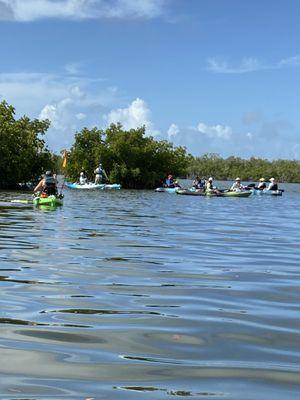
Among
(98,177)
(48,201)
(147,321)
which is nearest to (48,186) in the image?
(48,201)

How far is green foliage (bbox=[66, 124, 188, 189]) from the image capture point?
59625mm

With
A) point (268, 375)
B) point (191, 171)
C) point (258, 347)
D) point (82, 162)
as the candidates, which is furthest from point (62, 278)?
point (191, 171)

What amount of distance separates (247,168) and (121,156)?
10031cm

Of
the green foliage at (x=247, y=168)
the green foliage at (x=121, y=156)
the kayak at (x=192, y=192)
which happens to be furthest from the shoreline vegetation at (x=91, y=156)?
the green foliage at (x=247, y=168)

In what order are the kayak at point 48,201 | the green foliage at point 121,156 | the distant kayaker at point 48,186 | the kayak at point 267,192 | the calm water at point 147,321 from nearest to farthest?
1. the calm water at point 147,321
2. the kayak at point 48,201
3. the distant kayaker at point 48,186
4. the kayak at point 267,192
5. the green foliage at point 121,156

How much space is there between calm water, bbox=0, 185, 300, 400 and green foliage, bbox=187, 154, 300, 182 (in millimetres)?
140264

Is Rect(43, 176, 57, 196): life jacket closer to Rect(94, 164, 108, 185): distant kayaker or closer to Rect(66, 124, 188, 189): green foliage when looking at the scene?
Rect(94, 164, 108, 185): distant kayaker

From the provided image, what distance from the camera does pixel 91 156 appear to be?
6025 cm

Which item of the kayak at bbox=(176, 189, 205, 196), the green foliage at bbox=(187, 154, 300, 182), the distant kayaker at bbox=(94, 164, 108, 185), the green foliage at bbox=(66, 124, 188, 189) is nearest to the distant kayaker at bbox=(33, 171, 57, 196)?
the kayak at bbox=(176, 189, 205, 196)

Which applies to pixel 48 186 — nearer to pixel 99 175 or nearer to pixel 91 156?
pixel 99 175

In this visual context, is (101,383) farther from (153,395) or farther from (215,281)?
(215,281)

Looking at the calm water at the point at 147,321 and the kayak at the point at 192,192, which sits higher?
the kayak at the point at 192,192

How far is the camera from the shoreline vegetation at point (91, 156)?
46.2 metres

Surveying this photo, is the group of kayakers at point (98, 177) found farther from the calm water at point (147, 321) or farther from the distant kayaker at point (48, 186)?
the calm water at point (147, 321)
